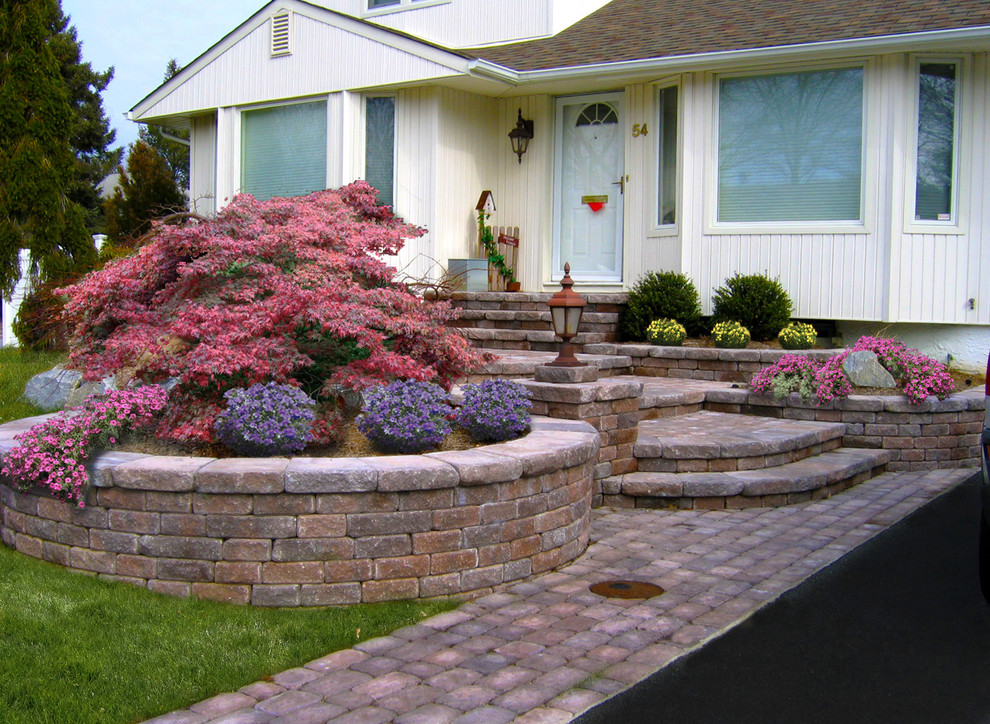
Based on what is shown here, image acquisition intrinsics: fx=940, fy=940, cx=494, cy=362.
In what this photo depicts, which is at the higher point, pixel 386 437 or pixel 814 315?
pixel 814 315

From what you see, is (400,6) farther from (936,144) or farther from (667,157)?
(936,144)

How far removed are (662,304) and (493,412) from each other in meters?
4.99

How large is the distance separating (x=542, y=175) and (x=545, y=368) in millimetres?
5980

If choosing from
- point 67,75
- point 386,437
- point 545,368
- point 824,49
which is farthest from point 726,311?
point 67,75

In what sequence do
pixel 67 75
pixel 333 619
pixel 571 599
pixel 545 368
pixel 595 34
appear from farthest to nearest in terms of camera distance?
pixel 67 75
pixel 595 34
pixel 545 368
pixel 571 599
pixel 333 619

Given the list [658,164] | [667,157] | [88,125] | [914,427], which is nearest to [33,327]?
[658,164]

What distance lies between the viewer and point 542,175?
11.9 metres

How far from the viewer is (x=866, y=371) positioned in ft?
26.3

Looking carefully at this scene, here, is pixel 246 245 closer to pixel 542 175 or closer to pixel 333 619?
pixel 333 619

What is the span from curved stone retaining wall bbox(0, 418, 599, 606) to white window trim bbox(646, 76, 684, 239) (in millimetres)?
6626

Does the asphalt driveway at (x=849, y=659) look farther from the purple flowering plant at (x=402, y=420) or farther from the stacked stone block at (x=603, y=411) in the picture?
the purple flowering plant at (x=402, y=420)

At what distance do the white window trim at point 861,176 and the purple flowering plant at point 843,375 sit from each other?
1.86m

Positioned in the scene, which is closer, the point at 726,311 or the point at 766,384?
the point at 766,384

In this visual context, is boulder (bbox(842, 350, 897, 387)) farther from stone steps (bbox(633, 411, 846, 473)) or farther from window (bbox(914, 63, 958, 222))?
window (bbox(914, 63, 958, 222))
